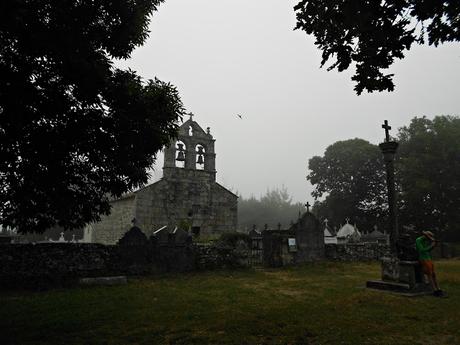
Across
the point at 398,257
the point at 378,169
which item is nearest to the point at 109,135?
the point at 398,257

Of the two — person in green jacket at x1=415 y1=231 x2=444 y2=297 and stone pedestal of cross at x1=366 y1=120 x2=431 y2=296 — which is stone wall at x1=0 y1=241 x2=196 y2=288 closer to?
stone pedestal of cross at x1=366 y1=120 x2=431 y2=296

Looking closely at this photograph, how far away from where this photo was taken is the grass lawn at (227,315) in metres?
5.02

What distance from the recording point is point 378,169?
38688 mm

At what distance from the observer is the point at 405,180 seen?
32844 millimetres

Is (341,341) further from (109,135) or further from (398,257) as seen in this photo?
(398,257)

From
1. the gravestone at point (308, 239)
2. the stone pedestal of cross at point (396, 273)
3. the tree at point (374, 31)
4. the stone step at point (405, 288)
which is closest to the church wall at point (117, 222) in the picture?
the gravestone at point (308, 239)

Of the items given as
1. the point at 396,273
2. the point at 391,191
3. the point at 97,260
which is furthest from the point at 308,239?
the point at 97,260

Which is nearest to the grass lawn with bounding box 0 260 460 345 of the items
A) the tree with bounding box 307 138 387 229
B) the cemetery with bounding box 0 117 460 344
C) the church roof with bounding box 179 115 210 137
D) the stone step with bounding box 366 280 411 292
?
the cemetery with bounding box 0 117 460 344

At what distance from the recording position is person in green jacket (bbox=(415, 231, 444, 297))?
848cm

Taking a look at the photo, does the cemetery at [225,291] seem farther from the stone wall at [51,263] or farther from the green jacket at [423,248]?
the green jacket at [423,248]

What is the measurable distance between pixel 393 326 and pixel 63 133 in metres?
6.42

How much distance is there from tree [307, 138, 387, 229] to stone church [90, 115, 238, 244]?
18948 millimetres

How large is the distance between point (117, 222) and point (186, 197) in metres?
5.98

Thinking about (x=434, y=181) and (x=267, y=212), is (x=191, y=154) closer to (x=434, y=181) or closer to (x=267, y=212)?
(x=434, y=181)
